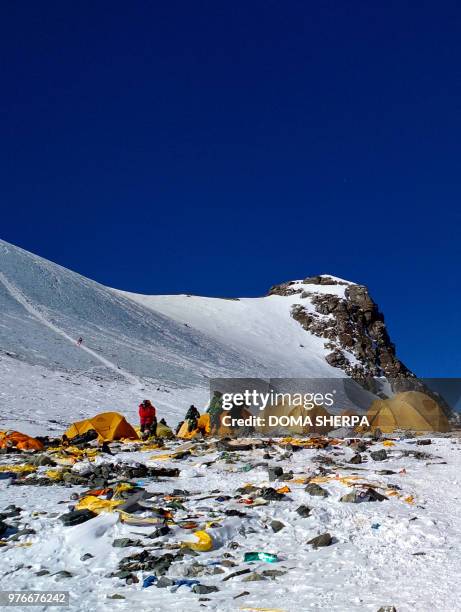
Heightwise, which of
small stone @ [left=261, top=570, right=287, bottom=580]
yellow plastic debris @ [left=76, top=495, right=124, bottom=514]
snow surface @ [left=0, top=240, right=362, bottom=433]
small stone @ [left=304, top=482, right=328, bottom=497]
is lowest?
small stone @ [left=261, top=570, right=287, bottom=580]

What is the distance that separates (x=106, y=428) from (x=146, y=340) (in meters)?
38.3

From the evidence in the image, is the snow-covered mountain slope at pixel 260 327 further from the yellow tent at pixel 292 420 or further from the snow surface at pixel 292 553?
the snow surface at pixel 292 553

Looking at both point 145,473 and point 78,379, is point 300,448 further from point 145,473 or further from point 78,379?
point 78,379

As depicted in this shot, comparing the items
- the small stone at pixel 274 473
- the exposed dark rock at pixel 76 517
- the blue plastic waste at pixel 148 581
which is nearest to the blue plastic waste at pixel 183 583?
the blue plastic waste at pixel 148 581

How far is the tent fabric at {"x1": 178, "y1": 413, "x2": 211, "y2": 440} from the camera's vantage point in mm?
20362

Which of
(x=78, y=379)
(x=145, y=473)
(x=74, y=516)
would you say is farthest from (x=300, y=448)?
(x=78, y=379)

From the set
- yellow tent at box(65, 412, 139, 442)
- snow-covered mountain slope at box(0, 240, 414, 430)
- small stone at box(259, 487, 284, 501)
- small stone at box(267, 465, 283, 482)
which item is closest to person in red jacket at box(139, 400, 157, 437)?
yellow tent at box(65, 412, 139, 442)

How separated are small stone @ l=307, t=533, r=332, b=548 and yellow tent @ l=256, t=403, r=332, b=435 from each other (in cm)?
1512

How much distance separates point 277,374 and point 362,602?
61.6 meters

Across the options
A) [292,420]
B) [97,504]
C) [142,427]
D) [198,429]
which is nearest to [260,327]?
[292,420]

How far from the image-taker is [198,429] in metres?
20.6

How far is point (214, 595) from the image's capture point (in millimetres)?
5027

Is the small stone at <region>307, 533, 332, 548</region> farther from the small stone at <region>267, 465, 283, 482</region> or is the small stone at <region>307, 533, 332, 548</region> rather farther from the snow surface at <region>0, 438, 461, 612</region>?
the small stone at <region>267, 465, 283, 482</region>

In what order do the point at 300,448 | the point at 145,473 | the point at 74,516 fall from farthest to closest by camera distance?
1. the point at 300,448
2. the point at 145,473
3. the point at 74,516
